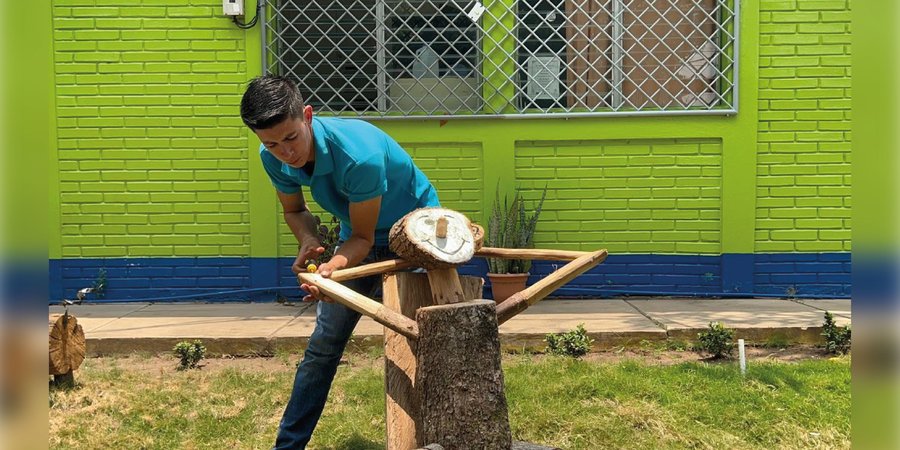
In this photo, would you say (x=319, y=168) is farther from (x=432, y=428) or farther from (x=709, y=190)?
(x=709, y=190)

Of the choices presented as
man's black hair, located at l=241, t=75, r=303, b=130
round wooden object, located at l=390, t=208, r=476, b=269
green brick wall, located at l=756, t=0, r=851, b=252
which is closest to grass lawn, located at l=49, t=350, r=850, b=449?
round wooden object, located at l=390, t=208, r=476, b=269

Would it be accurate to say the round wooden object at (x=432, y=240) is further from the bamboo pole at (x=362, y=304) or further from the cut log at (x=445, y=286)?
the bamboo pole at (x=362, y=304)

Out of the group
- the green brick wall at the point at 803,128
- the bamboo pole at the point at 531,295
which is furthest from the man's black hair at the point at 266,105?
the green brick wall at the point at 803,128

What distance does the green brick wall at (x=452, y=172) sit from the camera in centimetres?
654

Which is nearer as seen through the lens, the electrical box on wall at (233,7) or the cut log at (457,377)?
the cut log at (457,377)

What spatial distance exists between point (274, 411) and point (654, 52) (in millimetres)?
4515

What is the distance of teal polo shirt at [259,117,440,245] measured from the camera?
2.54 m

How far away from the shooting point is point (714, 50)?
6.51 metres

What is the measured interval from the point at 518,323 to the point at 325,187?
9.99 feet

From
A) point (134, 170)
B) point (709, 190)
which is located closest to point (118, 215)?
point (134, 170)

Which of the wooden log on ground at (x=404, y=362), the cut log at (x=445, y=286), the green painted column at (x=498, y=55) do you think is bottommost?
the wooden log on ground at (x=404, y=362)

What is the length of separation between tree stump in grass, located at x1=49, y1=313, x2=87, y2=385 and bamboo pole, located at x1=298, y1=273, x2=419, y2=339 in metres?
2.44

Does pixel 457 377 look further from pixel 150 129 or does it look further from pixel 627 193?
pixel 150 129

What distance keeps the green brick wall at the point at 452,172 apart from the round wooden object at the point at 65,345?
8.13 feet
